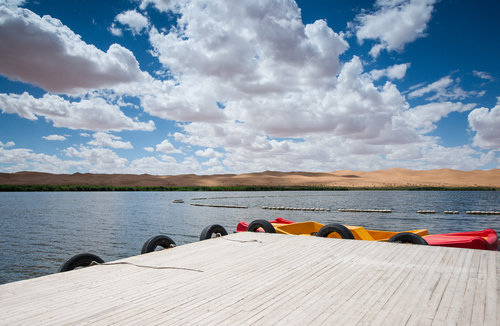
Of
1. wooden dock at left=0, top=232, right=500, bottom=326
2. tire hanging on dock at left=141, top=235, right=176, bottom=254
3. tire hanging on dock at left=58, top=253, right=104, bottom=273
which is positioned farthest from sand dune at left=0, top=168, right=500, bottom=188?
tire hanging on dock at left=58, top=253, right=104, bottom=273

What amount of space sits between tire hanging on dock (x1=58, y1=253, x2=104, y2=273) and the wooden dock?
0.83 meters

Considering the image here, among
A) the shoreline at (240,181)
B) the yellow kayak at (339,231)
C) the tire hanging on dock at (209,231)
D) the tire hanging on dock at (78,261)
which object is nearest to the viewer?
the tire hanging on dock at (78,261)

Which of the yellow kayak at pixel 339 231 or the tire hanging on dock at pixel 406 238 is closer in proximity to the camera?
the tire hanging on dock at pixel 406 238

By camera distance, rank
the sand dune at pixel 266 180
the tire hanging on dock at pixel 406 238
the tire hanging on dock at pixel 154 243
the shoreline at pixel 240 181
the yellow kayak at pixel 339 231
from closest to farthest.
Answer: the tire hanging on dock at pixel 154 243 < the tire hanging on dock at pixel 406 238 < the yellow kayak at pixel 339 231 < the shoreline at pixel 240 181 < the sand dune at pixel 266 180

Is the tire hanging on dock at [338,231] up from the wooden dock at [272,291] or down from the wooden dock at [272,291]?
up

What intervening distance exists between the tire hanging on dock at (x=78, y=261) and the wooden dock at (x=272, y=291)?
0.83 meters

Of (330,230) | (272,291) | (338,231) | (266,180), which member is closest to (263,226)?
(330,230)

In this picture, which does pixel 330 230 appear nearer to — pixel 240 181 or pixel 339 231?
pixel 339 231

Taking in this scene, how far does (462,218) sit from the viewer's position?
2281 cm

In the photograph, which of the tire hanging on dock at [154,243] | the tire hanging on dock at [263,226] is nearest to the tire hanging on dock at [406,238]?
the tire hanging on dock at [263,226]

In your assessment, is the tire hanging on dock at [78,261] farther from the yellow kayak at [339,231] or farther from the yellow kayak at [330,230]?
the yellow kayak at [339,231]

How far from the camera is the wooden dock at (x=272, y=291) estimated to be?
11.4 ft

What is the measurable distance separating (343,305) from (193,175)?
374ft

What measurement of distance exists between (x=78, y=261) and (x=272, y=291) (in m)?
4.20
